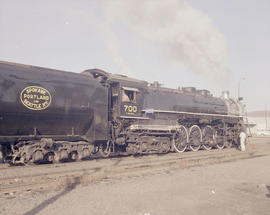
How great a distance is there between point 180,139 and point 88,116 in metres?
6.16

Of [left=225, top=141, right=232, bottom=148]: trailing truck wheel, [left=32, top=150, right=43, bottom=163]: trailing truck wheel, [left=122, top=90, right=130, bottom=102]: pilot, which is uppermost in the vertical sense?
[left=122, top=90, right=130, bottom=102]: pilot

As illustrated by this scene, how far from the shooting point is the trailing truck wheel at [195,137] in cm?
1524

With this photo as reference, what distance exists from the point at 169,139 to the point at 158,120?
1421 millimetres

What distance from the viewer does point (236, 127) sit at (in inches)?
725

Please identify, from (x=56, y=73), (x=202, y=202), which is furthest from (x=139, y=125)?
(x=202, y=202)

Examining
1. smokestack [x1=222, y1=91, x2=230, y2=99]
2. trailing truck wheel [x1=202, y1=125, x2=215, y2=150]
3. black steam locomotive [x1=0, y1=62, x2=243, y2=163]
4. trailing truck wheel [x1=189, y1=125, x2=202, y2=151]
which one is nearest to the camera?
black steam locomotive [x1=0, y1=62, x2=243, y2=163]

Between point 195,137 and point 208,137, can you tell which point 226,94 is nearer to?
point 208,137

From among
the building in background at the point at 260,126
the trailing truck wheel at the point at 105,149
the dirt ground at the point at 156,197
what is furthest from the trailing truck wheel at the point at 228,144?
the building in background at the point at 260,126

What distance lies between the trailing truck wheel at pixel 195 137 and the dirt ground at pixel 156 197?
6807 mm

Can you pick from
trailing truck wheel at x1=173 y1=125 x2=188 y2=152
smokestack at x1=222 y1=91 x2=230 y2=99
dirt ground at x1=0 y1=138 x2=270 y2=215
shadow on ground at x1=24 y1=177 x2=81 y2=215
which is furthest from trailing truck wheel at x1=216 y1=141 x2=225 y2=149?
shadow on ground at x1=24 y1=177 x2=81 y2=215

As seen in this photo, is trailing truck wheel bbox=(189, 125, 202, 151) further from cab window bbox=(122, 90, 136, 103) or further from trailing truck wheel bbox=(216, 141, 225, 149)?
cab window bbox=(122, 90, 136, 103)

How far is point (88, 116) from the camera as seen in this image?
414 inches

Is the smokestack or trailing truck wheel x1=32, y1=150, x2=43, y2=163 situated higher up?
the smokestack

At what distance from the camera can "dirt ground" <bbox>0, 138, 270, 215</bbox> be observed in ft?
16.8
